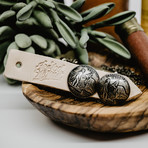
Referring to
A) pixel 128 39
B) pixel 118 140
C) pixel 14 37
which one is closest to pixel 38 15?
pixel 14 37

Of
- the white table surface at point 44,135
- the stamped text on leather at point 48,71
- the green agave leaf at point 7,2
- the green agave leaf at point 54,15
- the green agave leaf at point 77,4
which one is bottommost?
the white table surface at point 44,135

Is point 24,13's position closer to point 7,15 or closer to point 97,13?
point 7,15

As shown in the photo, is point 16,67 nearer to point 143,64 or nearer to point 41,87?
point 41,87

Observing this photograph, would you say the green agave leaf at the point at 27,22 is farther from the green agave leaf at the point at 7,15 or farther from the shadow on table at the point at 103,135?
the shadow on table at the point at 103,135

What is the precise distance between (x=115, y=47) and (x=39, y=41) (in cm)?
16

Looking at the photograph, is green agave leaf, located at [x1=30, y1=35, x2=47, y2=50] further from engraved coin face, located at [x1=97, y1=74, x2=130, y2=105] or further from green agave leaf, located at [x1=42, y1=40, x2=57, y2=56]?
engraved coin face, located at [x1=97, y1=74, x2=130, y2=105]

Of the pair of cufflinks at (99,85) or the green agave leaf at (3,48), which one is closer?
the pair of cufflinks at (99,85)

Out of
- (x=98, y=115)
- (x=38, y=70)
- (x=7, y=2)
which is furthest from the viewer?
(x=7, y=2)

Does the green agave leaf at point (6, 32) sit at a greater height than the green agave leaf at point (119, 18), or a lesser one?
lesser

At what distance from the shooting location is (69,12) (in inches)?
19.2

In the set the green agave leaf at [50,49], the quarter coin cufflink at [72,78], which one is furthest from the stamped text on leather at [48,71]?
the green agave leaf at [50,49]

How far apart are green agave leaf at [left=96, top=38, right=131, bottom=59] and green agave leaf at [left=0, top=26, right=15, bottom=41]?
0.19 meters

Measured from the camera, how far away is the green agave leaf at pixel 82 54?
1.61 feet

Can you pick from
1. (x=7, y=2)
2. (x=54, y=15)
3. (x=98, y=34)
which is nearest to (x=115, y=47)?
(x=98, y=34)
